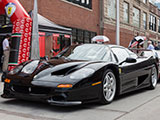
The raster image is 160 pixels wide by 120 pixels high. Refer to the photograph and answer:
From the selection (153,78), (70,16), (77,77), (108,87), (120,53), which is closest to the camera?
(77,77)

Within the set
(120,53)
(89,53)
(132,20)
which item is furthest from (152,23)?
(89,53)

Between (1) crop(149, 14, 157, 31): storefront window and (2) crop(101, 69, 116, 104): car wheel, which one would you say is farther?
(1) crop(149, 14, 157, 31): storefront window

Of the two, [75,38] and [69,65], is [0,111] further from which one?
[75,38]

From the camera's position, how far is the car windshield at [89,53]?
5.45 m

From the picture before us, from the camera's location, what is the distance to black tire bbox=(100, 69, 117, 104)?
484cm

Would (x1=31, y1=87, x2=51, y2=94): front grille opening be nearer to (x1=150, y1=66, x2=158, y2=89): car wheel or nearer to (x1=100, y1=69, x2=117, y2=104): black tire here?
(x1=100, y1=69, x2=117, y2=104): black tire

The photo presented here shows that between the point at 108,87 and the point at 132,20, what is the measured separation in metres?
25.9

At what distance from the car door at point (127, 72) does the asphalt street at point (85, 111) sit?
36 centimetres

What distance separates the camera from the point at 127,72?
18.6ft

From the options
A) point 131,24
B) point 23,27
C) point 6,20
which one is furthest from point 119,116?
point 131,24

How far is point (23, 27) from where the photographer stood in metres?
9.76

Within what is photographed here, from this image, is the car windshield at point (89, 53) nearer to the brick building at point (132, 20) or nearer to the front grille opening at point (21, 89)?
the front grille opening at point (21, 89)

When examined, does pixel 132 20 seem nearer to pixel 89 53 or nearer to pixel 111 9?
pixel 111 9

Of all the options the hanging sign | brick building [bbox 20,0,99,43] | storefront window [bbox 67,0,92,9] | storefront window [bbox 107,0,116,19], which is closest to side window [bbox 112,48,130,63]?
the hanging sign
